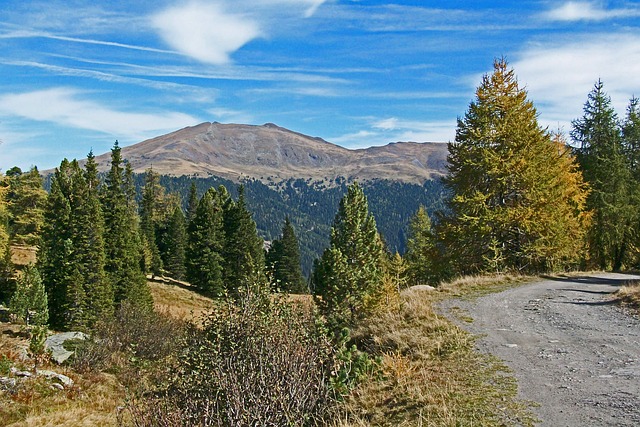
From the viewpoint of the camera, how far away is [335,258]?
25109mm

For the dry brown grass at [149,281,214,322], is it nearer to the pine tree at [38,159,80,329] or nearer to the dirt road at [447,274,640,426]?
the pine tree at [38,159,80,329]

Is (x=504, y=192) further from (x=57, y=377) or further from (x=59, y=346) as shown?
(x=59, y=346)

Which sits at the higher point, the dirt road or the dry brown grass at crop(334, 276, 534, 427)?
the dirt road

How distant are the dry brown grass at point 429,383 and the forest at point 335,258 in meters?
0.37

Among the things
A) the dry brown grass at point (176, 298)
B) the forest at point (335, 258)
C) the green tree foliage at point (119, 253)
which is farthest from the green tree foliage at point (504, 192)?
the dry brown grass at point (176, 298)

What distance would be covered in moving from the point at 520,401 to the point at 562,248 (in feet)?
57.9

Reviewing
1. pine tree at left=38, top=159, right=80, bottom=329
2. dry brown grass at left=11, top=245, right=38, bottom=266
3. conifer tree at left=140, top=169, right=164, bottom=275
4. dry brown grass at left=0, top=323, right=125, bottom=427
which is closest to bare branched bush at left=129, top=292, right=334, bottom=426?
dry brown grass at left=0, top=323, right=125, bottom=427

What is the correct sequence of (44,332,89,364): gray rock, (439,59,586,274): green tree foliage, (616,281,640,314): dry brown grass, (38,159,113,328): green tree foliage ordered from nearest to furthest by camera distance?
(616,281,640,314): dry brown grass
(439,59,586,274): green tree foliage
(44,332,89,364): gray rock
(38,159,113,328): green tree foliage

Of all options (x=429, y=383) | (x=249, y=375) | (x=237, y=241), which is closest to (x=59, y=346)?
(x=249, y=375)

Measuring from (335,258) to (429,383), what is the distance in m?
17.5

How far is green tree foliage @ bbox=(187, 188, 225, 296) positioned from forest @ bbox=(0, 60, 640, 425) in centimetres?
1803

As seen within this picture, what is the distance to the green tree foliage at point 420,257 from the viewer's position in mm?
23906

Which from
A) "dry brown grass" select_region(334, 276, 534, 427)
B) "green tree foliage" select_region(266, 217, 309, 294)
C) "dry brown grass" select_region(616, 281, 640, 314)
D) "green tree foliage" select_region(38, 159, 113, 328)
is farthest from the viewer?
"green tree foliage" select_region(266, 217, 309, 294)

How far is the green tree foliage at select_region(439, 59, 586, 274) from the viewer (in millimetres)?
21406
